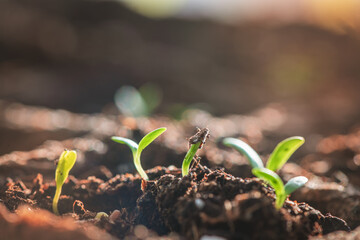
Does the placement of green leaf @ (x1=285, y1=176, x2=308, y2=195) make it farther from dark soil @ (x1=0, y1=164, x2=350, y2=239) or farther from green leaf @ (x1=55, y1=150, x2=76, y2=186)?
green leaf @ (x1=55, y1=150, x2=76, y2=186)

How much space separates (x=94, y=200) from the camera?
1.63 m

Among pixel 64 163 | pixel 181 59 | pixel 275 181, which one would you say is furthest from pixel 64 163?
pixel 181 59

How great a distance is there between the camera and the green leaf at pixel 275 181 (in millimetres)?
1134

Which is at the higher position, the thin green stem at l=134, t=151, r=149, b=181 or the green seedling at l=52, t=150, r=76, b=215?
the thin green stem at l=134, t=151, r=149, b=181

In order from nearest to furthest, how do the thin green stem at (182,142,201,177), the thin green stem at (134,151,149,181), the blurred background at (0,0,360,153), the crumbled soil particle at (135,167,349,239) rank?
the crumbled soil particle at (135,167,349,239), the thin green stem at (182,142,201,177), the thin green stem at (134,151,149,181), the blurred background at (0,0,360,153)

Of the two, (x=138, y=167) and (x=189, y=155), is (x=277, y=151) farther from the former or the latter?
(x=138, y=167)

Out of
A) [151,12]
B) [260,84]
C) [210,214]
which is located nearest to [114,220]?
[210,214]

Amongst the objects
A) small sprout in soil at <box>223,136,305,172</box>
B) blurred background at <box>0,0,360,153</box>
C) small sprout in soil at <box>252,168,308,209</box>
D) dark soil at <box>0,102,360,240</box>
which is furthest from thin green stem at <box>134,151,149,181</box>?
blurred background at <box>0,0,360,153</box>

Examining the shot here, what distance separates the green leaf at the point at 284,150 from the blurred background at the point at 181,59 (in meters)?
3.61

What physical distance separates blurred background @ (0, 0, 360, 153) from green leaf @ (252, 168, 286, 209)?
154 inches

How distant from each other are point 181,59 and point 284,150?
7.22m

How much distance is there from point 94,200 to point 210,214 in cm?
76

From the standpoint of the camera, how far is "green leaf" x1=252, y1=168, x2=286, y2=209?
1.13 metres

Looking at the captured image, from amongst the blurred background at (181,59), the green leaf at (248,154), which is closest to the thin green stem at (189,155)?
the green leaf at (248,154)
